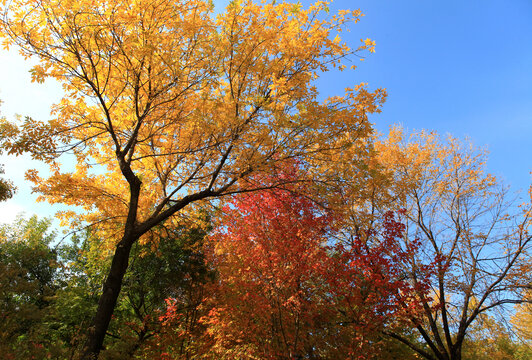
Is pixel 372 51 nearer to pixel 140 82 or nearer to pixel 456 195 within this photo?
pixel 140 82

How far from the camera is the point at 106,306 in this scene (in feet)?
15.8

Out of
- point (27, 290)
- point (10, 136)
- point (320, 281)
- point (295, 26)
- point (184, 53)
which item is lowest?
point (27, 290)

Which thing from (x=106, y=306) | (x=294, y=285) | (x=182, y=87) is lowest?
(x=106, y=306)

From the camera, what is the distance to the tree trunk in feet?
14.9

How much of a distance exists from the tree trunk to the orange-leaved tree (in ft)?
6.95

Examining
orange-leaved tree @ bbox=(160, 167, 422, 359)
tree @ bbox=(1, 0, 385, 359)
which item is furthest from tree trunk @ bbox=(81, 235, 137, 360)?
orange-leaved tree @ bbox=(160, 167, 422, 359)

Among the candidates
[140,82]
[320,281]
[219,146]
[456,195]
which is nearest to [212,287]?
[320,281]

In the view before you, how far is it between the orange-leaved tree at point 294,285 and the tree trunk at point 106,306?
212 cm

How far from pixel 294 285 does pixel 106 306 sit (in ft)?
11.3

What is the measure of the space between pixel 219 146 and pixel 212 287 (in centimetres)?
490

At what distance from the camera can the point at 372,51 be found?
204 inches

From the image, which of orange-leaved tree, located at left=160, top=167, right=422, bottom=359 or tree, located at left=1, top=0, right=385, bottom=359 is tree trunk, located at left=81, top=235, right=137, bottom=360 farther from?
orange-leaved tree, located at left=160, top=167, right=422, bottom=359

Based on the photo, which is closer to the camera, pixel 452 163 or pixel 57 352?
pixel 57 352

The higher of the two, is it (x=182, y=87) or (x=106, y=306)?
(x=182, y=87)
